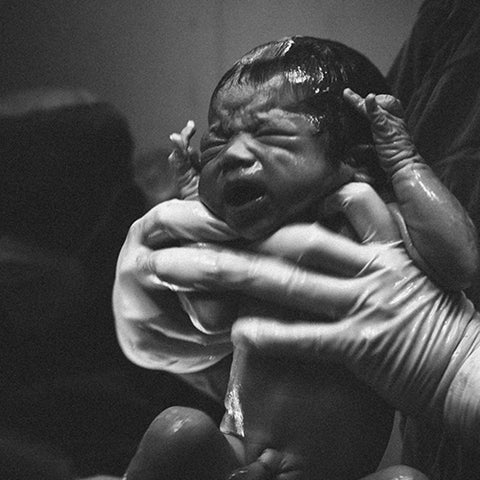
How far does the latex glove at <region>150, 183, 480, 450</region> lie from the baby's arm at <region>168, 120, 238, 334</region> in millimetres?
26

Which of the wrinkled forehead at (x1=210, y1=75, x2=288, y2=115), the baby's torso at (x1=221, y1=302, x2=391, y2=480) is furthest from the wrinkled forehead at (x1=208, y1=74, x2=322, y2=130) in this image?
the baby's torso at (x1=221, y1=302, x2=391, y2=480)

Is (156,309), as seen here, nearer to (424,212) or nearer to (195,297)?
(195,297)

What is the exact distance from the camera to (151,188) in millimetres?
836

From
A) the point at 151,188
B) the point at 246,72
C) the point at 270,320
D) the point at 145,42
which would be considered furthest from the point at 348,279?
the point at 145,42

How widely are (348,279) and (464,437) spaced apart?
12 centimetres

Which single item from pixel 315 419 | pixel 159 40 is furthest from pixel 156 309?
pixel 159 40

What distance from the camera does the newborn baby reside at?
604 millimetres

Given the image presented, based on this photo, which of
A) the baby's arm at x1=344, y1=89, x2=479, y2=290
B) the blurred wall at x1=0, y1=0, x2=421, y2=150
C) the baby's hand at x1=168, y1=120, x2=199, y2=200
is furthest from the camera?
the blurred wall at x1=0, y1=0, x2=421, y2=150

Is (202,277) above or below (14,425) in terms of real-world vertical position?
above

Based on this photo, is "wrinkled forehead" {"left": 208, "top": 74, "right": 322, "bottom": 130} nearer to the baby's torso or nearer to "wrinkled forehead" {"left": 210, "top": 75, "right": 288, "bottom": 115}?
"wrinkled forehead" {"left": 210, "top": 75, "right": 288, "bottom": 115}

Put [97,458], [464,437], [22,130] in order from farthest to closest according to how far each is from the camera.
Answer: [22,130] < [97,458] < [464,437]

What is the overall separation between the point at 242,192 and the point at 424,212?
0.12m

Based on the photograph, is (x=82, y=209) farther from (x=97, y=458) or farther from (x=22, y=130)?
(x=97, y=458)

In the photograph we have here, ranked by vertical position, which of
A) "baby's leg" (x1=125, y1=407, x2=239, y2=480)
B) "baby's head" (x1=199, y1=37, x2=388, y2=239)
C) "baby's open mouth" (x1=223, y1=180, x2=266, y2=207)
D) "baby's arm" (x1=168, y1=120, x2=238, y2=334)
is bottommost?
"baby's leg" (x1=125, y1=407, x2=239, y2=480)
